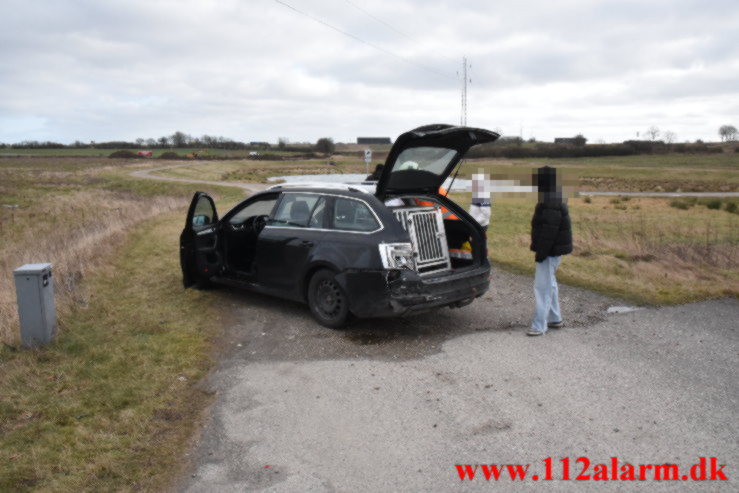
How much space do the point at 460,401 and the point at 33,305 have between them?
15.3ft

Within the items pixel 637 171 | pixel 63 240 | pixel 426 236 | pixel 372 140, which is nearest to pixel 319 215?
pixel 426 236

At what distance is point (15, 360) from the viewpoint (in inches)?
238

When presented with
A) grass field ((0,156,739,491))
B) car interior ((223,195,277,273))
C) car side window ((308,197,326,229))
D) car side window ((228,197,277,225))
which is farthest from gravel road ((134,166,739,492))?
car side window ((228,197,277,225))

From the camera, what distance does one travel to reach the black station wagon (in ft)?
20.6

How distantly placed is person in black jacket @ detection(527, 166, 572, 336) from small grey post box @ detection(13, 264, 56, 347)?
5.36 meters

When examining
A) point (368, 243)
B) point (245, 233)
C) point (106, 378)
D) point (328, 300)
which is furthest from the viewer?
point (245, 233)

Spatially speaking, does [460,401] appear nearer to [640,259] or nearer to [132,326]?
[132,326]

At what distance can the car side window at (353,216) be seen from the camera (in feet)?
21.4

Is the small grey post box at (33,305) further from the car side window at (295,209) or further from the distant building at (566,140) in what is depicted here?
the distant building at (566,140)

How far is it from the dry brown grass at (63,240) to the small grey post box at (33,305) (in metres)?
0.35

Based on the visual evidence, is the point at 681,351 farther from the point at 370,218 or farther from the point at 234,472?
the point at 234,472

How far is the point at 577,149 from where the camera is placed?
1314 inches

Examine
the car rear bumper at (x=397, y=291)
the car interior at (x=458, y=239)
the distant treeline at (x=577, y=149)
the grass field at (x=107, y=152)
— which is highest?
the grass field at (x=107, y=152)

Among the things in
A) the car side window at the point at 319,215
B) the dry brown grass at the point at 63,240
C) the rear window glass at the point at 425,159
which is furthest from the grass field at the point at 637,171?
the car side window at the point at 319,215
